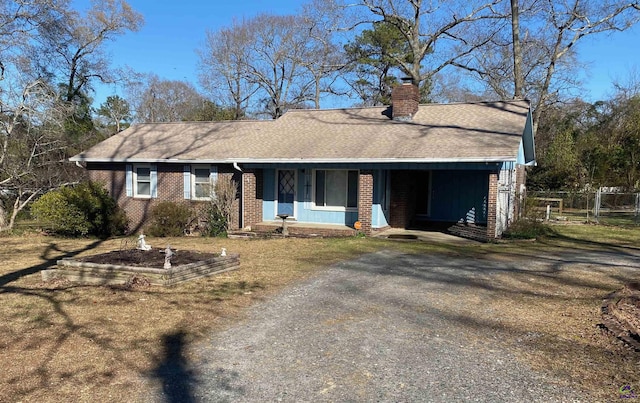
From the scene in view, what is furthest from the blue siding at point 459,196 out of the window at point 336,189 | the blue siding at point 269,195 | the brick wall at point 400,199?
the blue siding at point 269,195

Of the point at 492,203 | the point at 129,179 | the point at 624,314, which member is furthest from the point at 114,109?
the point at 624,314

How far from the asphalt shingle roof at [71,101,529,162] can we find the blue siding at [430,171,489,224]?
1.78 metres

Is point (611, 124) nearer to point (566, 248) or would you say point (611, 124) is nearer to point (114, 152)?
point (566, 248)

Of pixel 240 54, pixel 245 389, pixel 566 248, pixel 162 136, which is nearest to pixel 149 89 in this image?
pixel 240 54

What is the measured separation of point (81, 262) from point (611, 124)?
134ft

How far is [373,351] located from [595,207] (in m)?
20.8

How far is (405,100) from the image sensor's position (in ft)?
58.0

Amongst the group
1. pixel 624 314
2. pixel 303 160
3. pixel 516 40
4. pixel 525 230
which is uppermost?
pixel 516 40

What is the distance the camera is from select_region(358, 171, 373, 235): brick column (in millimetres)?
14914

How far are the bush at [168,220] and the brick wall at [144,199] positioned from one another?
2.67 feet

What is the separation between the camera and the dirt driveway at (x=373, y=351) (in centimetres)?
411

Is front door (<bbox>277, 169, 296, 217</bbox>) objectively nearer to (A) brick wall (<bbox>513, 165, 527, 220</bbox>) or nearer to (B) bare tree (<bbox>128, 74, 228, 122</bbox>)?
(A) brick wall (<bbox>513, 165, 527, 220</bbox>)

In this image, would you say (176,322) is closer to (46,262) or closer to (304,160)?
(46,262)

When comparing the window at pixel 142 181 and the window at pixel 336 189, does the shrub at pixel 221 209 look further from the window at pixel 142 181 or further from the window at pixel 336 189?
the window at pixel 142 181
